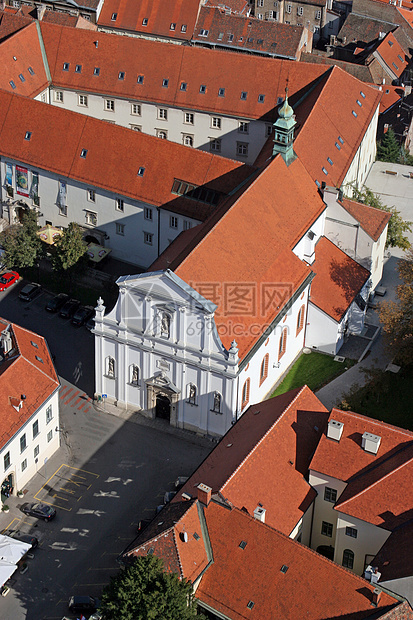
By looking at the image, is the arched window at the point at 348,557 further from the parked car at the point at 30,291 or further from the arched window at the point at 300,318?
the parked car at the point at 30,291

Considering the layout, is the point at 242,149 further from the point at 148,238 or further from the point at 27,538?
the point at 27,538

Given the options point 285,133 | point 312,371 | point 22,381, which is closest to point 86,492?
point 22,381

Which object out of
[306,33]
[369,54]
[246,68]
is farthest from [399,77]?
[246,68]

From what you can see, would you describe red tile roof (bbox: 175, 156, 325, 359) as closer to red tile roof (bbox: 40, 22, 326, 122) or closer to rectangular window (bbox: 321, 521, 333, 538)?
rectangular window (bbox: 321, 521, 333, 538)

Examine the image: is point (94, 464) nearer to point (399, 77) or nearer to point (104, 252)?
point (104, 252)

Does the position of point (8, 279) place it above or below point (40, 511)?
above

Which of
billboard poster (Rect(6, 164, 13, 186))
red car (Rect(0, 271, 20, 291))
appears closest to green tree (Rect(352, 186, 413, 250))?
red car (Rect(0, 271, 20, 291))
